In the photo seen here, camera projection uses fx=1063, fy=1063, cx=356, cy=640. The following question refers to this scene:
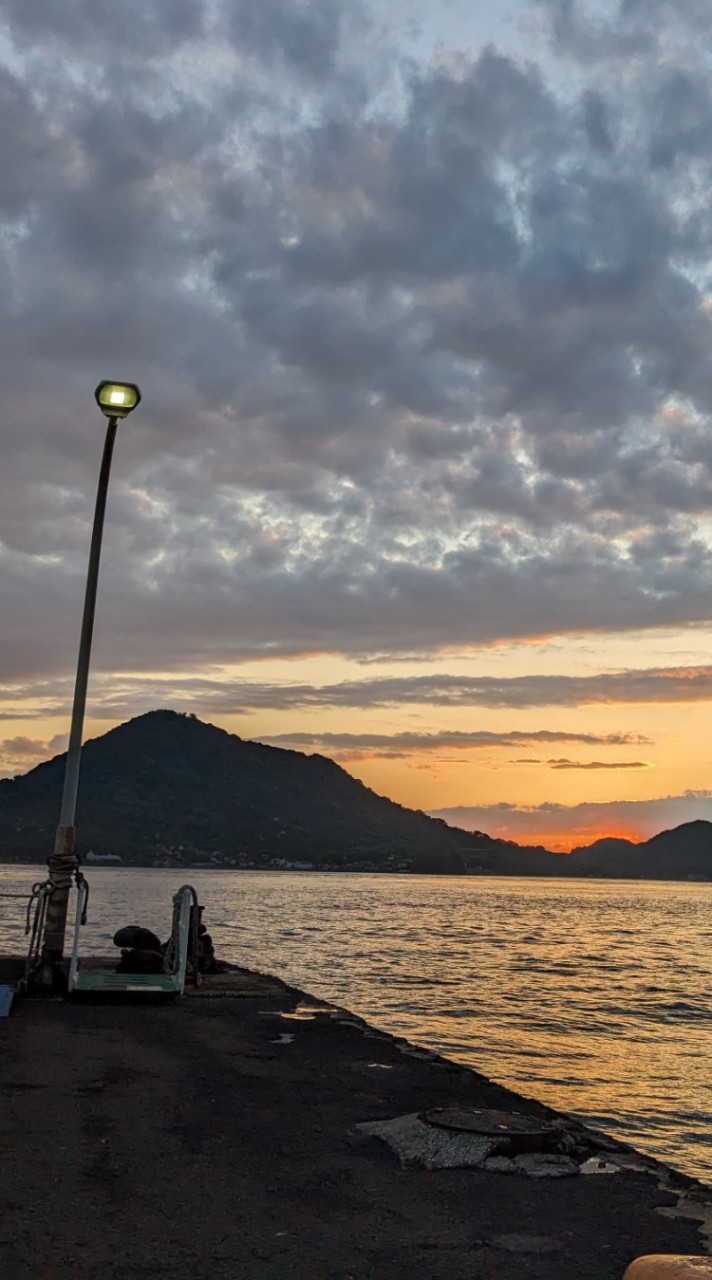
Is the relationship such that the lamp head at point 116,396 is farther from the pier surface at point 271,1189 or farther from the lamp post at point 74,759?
the pier surface at point 271,1189

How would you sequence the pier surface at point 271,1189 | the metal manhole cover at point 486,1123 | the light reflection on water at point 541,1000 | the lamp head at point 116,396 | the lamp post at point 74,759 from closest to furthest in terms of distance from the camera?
1. the pier surface at point 271,1189
2. the metal manhole cover at point 486,1123
3. the lamp post at point 74,759
4. the lamp head at point 116,396
5. the light reflection on water at point 541,1000

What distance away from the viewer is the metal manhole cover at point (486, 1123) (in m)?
8.50

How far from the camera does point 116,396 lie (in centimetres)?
1736

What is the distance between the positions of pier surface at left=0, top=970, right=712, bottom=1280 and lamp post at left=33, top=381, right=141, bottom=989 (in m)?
4.50

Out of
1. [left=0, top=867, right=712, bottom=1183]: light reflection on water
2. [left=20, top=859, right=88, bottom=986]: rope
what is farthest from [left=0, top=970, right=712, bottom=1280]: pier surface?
[left=0, top=867, right=712, bottom=1183]: light reflection on water

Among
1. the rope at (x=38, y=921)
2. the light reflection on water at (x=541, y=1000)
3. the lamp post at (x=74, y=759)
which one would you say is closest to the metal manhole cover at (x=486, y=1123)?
the light reflection on water at (x=541, y=1000)

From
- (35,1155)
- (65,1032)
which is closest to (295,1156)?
(35,1155)

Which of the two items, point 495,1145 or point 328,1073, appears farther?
point 328,1073

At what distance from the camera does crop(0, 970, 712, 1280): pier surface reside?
19.6 ft

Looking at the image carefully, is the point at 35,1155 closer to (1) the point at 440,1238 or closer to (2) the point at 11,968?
(1) the point at 440,1238

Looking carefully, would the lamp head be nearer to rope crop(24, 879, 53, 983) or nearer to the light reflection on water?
rope crop(24, 879, 53, 983)

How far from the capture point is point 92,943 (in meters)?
49.8

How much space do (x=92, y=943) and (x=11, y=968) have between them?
31518mm

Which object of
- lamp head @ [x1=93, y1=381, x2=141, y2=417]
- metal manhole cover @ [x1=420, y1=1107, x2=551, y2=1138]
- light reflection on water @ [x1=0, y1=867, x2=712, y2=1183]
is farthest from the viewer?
light reflection on water @ [x1=0, y1=867, x2=712, y2=1183]
